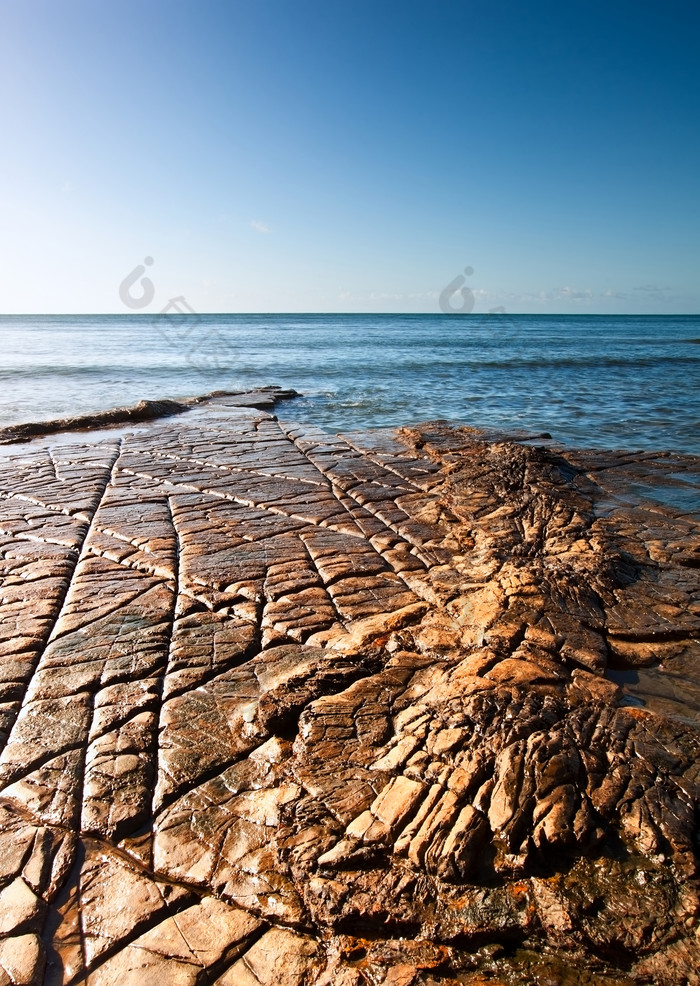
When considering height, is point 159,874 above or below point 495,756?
below

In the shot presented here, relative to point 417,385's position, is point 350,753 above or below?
above

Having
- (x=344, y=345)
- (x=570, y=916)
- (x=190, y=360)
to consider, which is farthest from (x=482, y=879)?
(x=344, y=345)

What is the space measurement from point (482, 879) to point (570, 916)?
12.6 inches

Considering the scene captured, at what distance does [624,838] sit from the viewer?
2531 mm

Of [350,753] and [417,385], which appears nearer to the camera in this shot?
[350,753]

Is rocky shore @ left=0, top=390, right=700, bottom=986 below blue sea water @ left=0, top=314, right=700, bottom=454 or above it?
above

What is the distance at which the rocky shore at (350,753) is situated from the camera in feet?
7.25

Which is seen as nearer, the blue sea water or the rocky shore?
the rocky shore

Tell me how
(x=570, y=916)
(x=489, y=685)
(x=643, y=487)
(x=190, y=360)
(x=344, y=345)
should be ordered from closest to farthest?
(x=570, y=916) → (x=489, y=685) → (x=643, y=487) → (x=190, y=360) → (x=344, y=345)

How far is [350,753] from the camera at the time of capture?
2980 millimetres

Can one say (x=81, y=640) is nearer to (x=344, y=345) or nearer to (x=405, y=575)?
(x=405, y=575)

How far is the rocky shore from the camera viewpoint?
2211 mm

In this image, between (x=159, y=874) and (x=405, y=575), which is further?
(x=405, y=575)

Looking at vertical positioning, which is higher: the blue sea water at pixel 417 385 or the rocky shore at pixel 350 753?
the rocky shore at pixel 350 753
